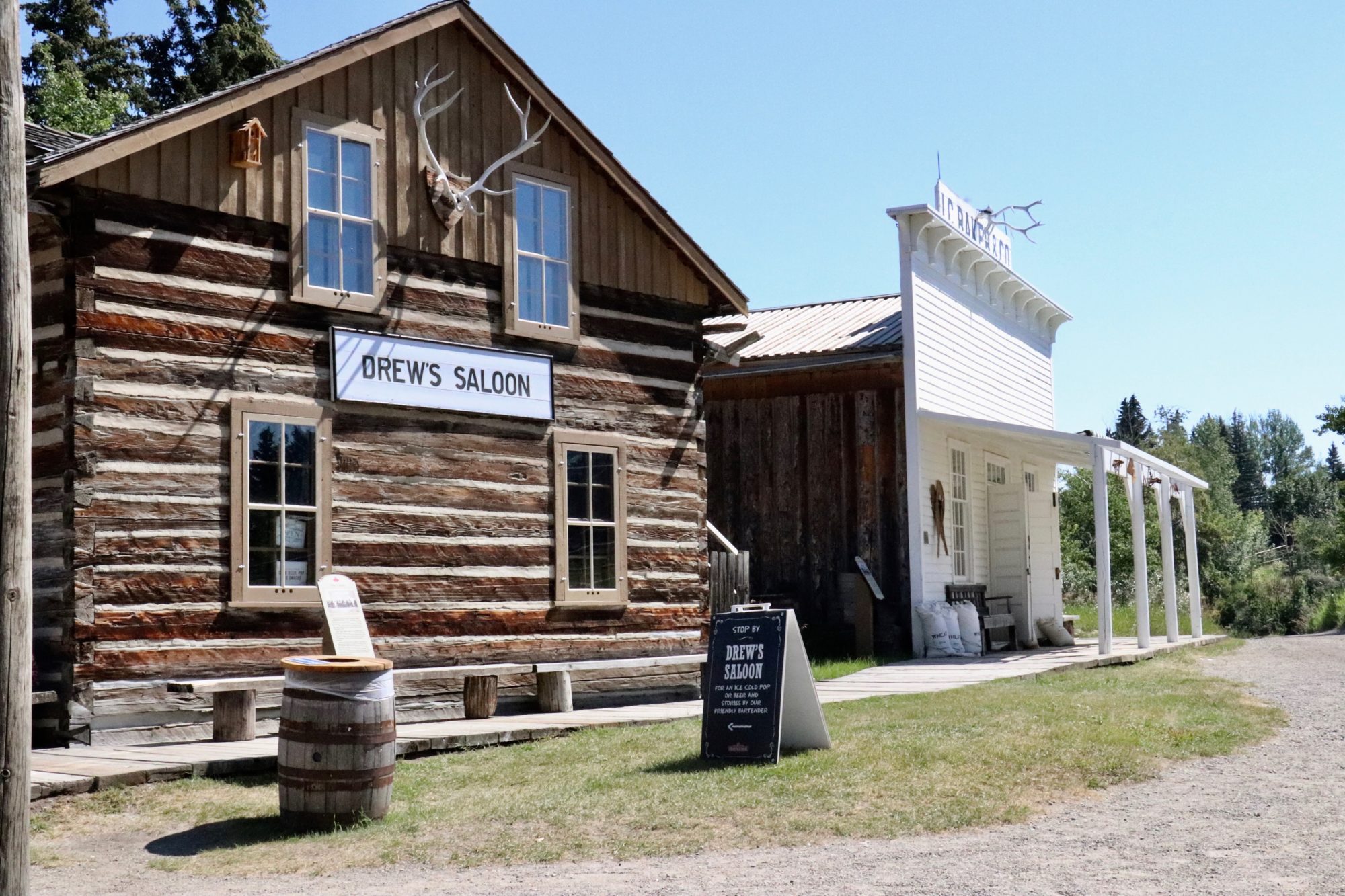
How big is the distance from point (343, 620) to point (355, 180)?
12.3 feet

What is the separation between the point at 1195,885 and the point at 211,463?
7544 millimetres

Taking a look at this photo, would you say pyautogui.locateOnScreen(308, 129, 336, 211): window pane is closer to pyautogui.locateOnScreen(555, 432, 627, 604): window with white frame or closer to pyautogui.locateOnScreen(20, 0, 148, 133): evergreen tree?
pyautogui.locateOnScreen(555, 432, 627, 604): window with white frame

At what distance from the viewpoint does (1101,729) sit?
10.3 m

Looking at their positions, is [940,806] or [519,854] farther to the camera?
[940,806]

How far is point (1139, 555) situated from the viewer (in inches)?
722

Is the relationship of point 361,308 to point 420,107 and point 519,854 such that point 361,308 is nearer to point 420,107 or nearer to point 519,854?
point 420,107

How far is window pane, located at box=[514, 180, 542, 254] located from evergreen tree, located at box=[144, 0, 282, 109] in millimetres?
19085

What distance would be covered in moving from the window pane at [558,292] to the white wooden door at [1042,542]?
1134cm

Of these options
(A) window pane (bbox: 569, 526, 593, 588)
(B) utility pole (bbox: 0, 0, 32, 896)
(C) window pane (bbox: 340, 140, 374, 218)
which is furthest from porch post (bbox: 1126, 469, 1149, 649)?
(B) utility pole (bbox: 0, 0, 32, 896)

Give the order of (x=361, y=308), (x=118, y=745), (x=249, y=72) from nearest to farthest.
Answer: (x=118, y=745)
(x=361, y=308)
(x=249, y=72)

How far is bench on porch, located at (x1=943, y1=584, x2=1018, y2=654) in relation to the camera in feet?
66.2

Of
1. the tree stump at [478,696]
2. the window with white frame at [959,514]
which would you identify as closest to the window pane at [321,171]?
the tree stump at [478,696]

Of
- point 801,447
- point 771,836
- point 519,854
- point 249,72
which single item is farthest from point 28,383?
point 249,72

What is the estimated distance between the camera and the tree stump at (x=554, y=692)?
1294 centimetres
